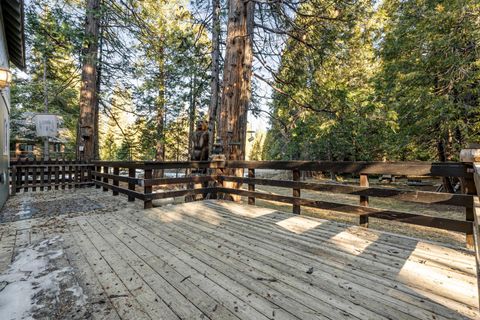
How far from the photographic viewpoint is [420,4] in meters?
9.44

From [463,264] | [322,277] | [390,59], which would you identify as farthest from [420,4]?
[322,277]

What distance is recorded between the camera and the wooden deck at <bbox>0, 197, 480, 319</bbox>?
1.83 m

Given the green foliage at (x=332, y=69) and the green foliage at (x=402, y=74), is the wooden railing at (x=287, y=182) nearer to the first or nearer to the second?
the green foliage at (x=332, y=69)

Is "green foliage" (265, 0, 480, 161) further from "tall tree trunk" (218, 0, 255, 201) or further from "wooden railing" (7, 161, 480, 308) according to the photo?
"wooden railing" (7, 161, 480, 308)

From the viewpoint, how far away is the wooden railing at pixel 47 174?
7968mm

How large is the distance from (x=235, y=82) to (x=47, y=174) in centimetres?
753

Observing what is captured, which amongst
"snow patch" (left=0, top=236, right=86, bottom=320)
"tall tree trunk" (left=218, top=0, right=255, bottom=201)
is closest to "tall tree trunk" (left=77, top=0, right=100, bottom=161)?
"tall tree trunk" (left=218, top=0, right=255, bottom=201)

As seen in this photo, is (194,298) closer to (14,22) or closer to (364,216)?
(364,216)

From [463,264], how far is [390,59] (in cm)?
1073

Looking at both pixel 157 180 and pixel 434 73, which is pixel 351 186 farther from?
pixel 434 73

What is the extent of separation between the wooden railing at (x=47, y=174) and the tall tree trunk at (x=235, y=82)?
646 centimetres

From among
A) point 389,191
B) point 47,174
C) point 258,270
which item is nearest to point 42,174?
point 47,174

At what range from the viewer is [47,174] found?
8.61 metres

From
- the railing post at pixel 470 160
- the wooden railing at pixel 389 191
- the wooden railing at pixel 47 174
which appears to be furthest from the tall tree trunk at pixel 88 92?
the railing post at pixel 470 160
